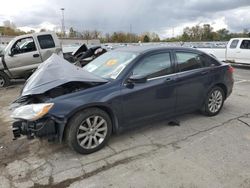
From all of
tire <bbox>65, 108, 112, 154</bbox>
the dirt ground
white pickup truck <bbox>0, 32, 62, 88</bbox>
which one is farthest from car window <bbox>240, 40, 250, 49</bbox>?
tire <bbox>65, 108, 112, 154</bbox>

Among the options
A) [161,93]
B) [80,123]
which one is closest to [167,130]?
[161,93]

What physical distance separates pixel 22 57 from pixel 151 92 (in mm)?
7242

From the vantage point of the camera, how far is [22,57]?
9.34 m

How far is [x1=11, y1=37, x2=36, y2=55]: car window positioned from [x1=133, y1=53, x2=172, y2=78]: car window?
6.98m

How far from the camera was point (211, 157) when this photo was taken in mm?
3363

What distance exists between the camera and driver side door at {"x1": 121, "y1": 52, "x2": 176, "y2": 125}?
3.71m

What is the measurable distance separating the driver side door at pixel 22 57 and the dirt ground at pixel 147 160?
542cm

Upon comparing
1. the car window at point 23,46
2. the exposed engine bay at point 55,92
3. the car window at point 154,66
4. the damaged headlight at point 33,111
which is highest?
the car window at point 23,46

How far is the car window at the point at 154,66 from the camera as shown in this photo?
386 cm

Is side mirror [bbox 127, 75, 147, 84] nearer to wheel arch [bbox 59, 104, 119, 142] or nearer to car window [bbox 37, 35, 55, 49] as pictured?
wheel arch [bbox 59, 104, 119, 142]

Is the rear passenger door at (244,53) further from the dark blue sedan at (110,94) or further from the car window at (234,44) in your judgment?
the dark blue sedan at (110,94)

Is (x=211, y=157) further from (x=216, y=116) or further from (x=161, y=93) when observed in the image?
(x=216, y=116)

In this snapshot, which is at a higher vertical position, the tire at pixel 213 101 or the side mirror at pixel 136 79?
the side mirror at pixel 136 79

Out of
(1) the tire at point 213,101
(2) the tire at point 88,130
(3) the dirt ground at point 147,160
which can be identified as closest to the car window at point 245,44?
(1) the tire at point 213,101
